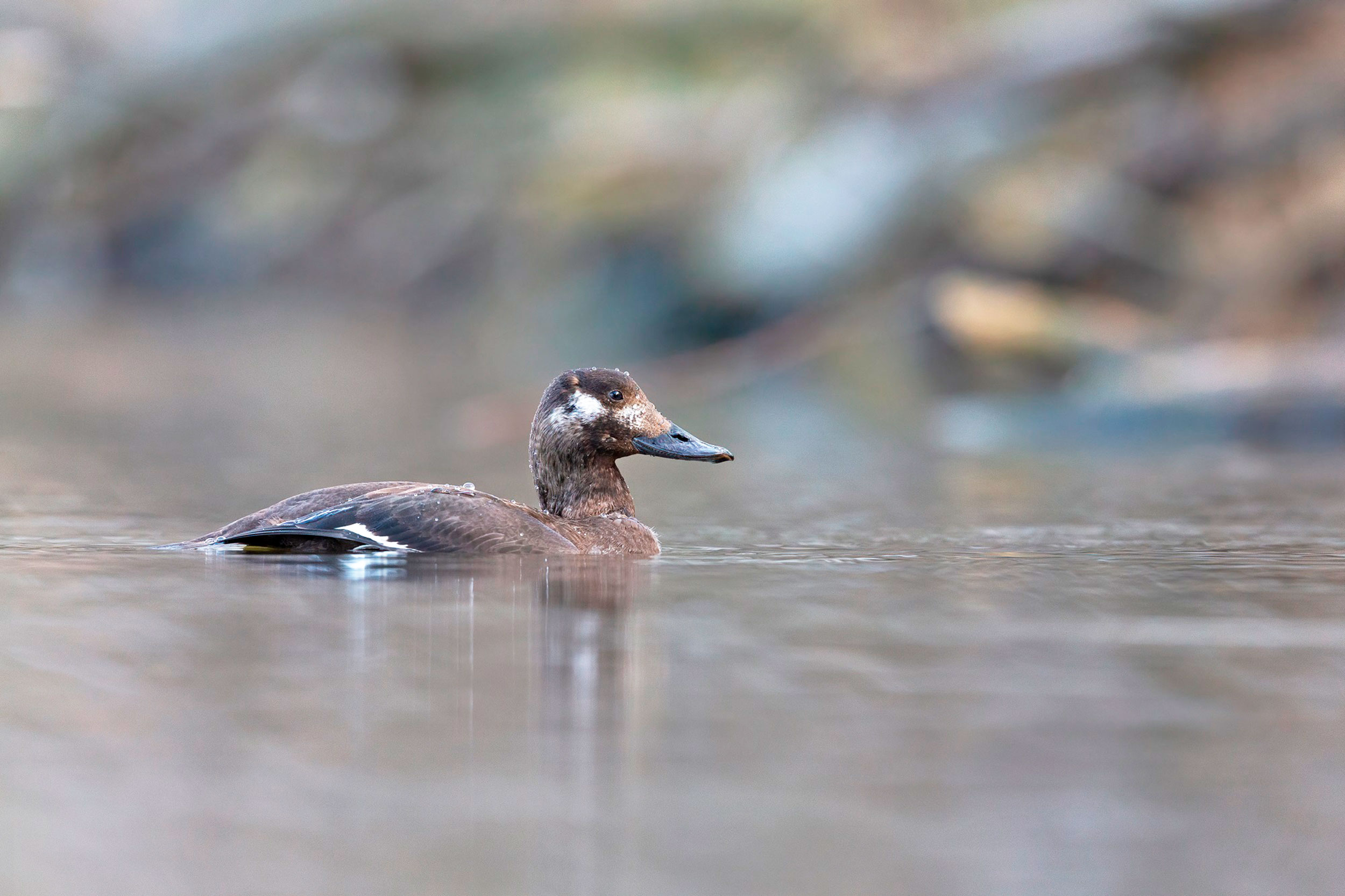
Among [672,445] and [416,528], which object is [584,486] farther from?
[416,528]

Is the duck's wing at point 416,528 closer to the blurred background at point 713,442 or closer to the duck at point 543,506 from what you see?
the duck at point 543,506

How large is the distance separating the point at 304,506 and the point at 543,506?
47.8 inches

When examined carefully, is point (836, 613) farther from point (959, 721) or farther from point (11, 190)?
point (11, 190)

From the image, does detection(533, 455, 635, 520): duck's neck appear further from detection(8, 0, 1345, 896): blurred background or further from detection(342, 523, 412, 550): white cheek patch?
detection(342, 523, 412, 550): white cheek patch

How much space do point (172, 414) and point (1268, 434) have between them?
808 cm

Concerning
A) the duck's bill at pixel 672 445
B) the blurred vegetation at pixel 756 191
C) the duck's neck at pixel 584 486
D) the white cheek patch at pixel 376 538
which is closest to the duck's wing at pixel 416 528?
the white cheek patch at pixel 376 538

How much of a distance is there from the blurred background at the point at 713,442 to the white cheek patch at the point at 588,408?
63cm

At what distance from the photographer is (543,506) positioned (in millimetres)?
8469

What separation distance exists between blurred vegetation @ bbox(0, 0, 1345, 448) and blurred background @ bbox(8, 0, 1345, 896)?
0.06 meters

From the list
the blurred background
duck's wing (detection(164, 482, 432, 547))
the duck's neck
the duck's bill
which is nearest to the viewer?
the blurred background

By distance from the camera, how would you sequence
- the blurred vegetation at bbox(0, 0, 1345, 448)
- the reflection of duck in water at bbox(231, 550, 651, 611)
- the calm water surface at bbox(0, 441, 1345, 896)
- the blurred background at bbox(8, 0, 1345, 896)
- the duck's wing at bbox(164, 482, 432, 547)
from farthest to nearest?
→ the blurred vegetation at bbox(0, 0, 1345, 448)
the duck's wing at bbox(164, 482, 432, 547)
the reflection of duck in water at bbox(231, 550, 651, 611)
the blurred background at bbox(8, 0, 1345, 896)
the calm water surface at bbox(0, 441, 1345, 896)

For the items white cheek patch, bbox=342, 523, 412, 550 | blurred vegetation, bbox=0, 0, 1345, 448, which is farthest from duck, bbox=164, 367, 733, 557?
blurred vegetation, bbox=0, 0, 1345, 448

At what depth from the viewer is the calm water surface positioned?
3652mm

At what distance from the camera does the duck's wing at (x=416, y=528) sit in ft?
24.1
